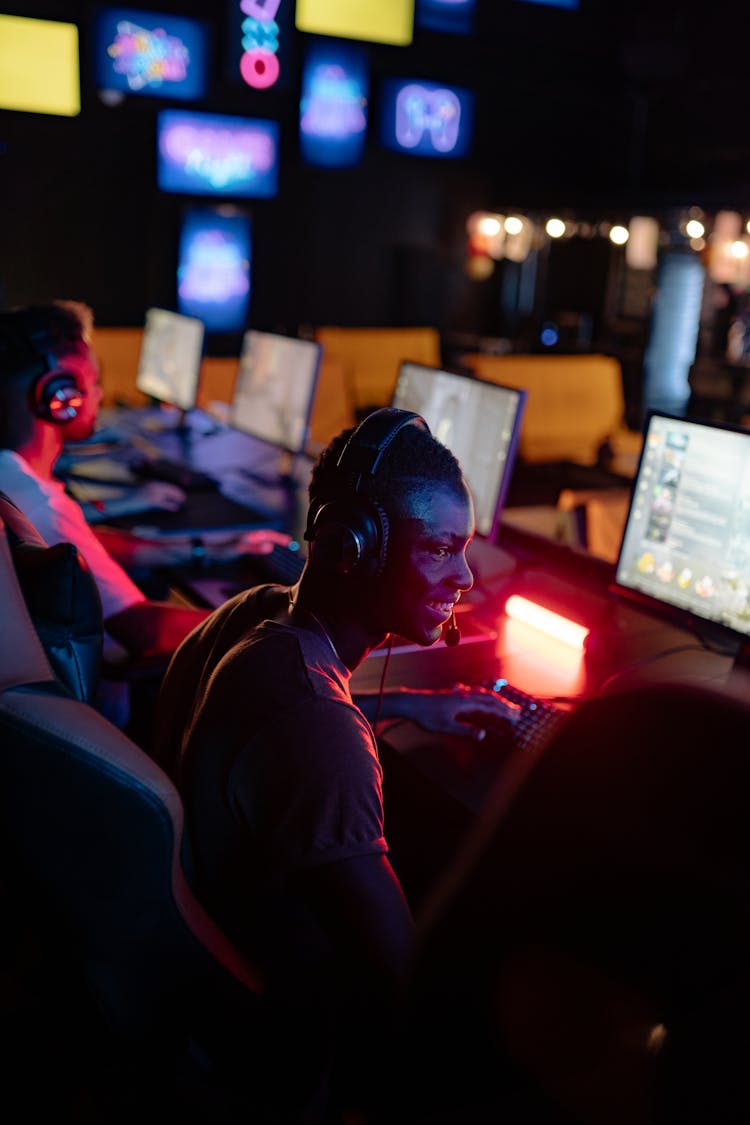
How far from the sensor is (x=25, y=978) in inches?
81.2

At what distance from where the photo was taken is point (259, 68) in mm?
7289

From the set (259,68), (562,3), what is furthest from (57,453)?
(562,3)

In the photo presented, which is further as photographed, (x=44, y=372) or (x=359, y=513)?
(x=44, y=372)

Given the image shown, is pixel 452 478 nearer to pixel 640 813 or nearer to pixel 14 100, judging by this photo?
pixel 640 813

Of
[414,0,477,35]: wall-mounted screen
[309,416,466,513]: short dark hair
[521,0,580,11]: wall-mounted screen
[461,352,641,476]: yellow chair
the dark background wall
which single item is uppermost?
[521,0,580,11]: wall-mounted screen

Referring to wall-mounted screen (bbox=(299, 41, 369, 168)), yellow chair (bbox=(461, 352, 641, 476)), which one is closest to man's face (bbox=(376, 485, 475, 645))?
yellow chair (bbox=(461, 352, 641, 476))

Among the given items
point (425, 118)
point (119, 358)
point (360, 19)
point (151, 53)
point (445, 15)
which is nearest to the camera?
point (119, 358)

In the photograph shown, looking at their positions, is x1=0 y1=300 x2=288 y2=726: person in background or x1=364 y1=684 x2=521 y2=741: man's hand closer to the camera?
x1=364 y1=684 x2=521 y2=741: man's hand

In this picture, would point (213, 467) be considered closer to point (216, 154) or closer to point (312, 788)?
point (312, 788)

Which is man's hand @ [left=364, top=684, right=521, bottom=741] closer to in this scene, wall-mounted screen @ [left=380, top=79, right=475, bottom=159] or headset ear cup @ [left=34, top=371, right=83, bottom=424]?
headset ear cup @ [left=34, top=371, right=83, bottom=424]

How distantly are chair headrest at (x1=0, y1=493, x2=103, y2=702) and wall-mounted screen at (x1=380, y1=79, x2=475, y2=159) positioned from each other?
24.9 ft

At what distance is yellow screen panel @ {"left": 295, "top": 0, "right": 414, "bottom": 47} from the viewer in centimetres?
701

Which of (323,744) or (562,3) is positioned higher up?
(562,3)

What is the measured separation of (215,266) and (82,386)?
5.72 meters
